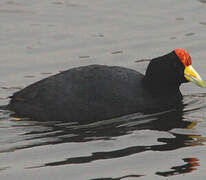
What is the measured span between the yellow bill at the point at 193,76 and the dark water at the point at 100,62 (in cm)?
46

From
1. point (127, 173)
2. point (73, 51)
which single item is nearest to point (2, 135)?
point (127, 173)

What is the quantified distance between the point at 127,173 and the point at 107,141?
3.70 feet

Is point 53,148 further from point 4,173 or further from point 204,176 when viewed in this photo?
point 204,176

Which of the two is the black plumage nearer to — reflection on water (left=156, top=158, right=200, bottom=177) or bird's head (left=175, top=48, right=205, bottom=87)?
bird's head (left=175, top=48, right=205, bottom=87)

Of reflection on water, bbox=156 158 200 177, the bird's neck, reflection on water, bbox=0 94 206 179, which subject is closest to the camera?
reflection on water, bbox=156 158 200 177

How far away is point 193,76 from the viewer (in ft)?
Answer: 33.3

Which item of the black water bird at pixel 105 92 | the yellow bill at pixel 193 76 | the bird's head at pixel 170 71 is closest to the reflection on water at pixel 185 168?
the black water bird at pixel 105 92

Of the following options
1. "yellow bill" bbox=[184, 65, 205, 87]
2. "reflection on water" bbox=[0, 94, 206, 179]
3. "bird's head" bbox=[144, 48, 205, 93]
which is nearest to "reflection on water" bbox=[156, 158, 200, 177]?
"reflection on water" bbox=[0, 94, 206, 179]

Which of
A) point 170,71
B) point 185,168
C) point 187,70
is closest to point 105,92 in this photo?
point 170,71

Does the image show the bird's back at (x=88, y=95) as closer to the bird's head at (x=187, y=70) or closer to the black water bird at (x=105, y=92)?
the black water bird at (x=105, y=92)

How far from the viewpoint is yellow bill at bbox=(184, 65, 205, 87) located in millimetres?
10115

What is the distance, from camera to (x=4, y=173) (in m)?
8.03

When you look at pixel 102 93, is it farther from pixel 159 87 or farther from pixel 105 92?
pixel 159 87

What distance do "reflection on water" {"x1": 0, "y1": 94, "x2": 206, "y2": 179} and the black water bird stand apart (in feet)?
0.41
